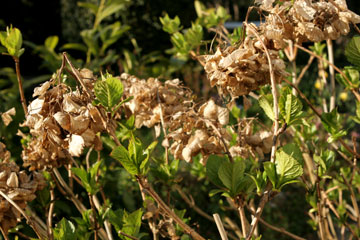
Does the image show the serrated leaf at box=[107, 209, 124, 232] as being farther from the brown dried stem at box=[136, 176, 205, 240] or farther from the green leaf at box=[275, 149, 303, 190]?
the green leaf at box=[275, 149, 303, 190]

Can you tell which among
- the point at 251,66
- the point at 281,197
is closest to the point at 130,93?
the point at 251,66

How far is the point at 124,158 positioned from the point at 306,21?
0.44 m

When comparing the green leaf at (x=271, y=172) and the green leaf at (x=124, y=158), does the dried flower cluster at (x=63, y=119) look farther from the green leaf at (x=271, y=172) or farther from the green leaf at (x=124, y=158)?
the green leaf at (x=271, y=172)

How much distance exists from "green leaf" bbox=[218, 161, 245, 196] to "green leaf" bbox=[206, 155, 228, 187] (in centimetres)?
4

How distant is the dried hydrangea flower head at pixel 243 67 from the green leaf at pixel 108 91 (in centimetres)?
18

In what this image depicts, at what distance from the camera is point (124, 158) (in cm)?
79

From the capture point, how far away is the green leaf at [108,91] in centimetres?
80

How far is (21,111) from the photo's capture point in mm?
1764

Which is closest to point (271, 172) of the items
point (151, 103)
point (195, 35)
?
point (151, 103)

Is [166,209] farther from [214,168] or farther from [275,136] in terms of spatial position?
[275,136]

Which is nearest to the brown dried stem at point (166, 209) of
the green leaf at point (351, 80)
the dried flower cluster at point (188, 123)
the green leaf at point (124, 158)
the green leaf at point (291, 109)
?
the green leaf at point (124, 158)

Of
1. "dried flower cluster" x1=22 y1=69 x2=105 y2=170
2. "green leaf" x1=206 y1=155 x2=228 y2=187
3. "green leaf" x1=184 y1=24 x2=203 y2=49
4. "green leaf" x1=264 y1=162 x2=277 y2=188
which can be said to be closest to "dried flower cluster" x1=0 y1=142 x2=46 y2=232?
"dried flower cluster" x1=22 y1=69 x2=105 y2=170

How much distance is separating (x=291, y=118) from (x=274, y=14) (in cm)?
21

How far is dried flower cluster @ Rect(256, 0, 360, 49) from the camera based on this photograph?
83 cm
